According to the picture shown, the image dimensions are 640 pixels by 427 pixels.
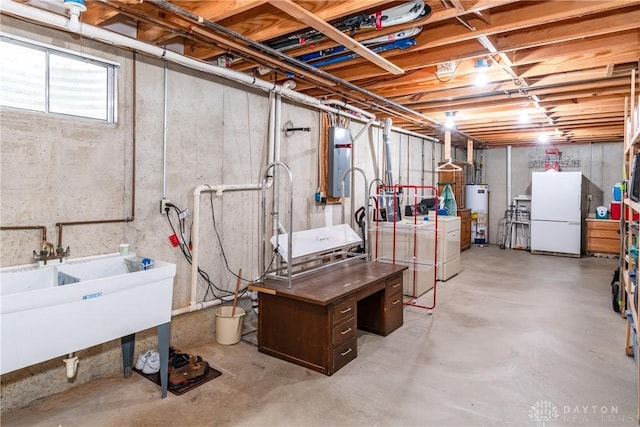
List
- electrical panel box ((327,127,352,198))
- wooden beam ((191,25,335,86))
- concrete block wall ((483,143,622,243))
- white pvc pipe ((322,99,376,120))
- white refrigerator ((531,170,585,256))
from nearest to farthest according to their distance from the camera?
wooden beam ((191,25,335,86))
white pvc pipe ((322,99,376,120))
electrical panel box ((327,127,352,198))
white refrigerator ((531,170,585,256))
concrete block wall ((483,143,622,243))

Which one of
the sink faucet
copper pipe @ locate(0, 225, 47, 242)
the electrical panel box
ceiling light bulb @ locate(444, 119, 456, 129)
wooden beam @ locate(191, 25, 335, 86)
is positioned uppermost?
ceiling light bulb @ locate(444, 119, 456, 129)

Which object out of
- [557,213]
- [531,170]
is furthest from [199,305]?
[531,170]

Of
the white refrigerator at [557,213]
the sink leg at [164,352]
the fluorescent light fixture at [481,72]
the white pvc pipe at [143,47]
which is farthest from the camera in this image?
the white refrigerator at [557,213]

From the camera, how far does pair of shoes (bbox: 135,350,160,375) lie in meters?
2.94

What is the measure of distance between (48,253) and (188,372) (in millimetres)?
1300

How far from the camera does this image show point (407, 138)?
24.9ft

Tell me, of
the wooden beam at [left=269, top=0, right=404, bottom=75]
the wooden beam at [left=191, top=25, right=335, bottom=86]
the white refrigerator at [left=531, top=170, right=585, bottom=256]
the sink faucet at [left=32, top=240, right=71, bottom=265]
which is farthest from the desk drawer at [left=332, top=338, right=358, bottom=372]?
the white refrigerator at [left=531, top=170, right=585, bottom=256]

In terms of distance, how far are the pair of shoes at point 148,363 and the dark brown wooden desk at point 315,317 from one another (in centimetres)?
85

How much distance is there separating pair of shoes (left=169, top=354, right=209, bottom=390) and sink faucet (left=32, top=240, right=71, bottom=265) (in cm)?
114

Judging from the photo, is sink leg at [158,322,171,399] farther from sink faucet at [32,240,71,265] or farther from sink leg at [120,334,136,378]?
sink faucet at [32,240,71,265]

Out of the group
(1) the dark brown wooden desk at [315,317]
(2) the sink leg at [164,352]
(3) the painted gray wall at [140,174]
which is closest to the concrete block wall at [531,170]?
(3) the painted gray wall at [140,174]

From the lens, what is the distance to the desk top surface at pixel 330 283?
9.97 ft

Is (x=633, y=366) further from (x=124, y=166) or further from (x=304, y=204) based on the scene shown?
(x=124, y=166)

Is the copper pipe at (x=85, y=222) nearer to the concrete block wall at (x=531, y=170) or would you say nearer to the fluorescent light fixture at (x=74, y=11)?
the fluorescent light fixture at (x=74, y=11)
